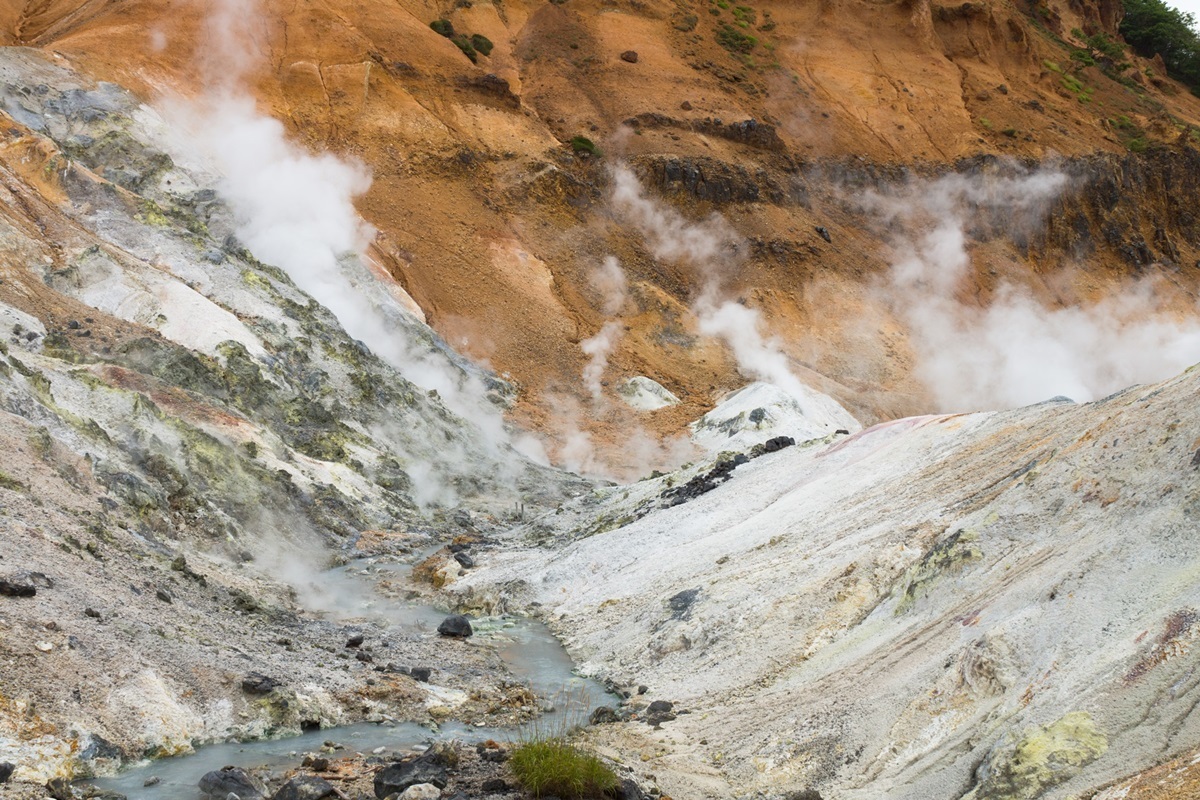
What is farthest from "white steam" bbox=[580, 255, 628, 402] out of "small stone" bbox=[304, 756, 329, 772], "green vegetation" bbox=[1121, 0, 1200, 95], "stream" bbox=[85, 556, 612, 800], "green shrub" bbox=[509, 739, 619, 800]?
"green vegetation" bbox=[1121, 0, 1200, 95]

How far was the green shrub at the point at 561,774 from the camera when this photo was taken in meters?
8.13

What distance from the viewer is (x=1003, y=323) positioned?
50344 millimetres

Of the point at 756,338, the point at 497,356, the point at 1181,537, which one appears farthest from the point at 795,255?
the point at 1181,537

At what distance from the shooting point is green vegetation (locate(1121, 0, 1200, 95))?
76.7m

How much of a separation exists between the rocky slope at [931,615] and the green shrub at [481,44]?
40.6 m

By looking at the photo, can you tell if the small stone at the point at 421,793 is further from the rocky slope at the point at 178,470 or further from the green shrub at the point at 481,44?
the green shrub at the point at 481,44

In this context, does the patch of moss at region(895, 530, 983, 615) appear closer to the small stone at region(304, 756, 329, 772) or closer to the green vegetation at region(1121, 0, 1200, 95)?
the small stone at region(304, 756, 329, 772)

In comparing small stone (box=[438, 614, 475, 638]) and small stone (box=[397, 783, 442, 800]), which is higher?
small stone (box=[438, 614, 475, 638])

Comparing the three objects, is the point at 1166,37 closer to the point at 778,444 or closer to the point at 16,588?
the point at 778,444

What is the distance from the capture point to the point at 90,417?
19.6 m

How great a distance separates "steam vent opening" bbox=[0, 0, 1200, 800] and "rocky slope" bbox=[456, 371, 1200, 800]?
0.06 metres

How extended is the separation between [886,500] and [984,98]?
50.6 meters

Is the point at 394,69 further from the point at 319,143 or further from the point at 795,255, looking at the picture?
the point at 795,255

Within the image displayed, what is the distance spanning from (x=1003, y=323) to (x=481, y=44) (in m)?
28.7
